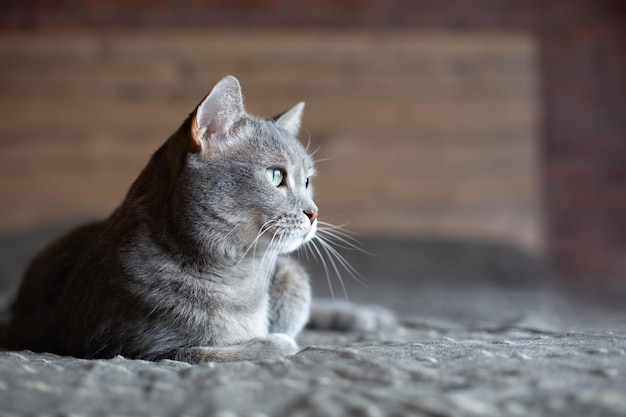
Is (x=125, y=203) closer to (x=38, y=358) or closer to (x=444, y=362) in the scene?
(x=38, y=358)

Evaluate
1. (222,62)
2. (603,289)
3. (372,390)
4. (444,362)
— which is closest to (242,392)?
(372,390)

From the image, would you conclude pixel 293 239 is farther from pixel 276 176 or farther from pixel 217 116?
pixel 217 116

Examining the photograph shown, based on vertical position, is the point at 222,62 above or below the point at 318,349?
above

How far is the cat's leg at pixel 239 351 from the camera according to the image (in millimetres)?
1077

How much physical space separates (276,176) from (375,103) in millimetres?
2077

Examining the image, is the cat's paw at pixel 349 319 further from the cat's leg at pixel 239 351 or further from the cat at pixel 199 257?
the cat's leg at pixel 239 351

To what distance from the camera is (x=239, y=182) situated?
3.92 ft

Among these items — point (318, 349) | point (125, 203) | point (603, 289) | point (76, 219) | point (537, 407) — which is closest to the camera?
point (537, 407)

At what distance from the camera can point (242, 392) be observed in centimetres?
81

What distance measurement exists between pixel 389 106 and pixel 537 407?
2.64 metres

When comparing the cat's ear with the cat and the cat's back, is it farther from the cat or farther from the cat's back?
the cat's back

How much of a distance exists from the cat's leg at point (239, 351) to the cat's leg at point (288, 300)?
161mm

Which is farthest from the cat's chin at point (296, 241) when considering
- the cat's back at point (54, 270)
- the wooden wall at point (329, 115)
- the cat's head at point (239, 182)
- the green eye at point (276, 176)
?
the wooden wall at point (329, 115)

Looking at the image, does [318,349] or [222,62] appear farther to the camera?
[222,62]
